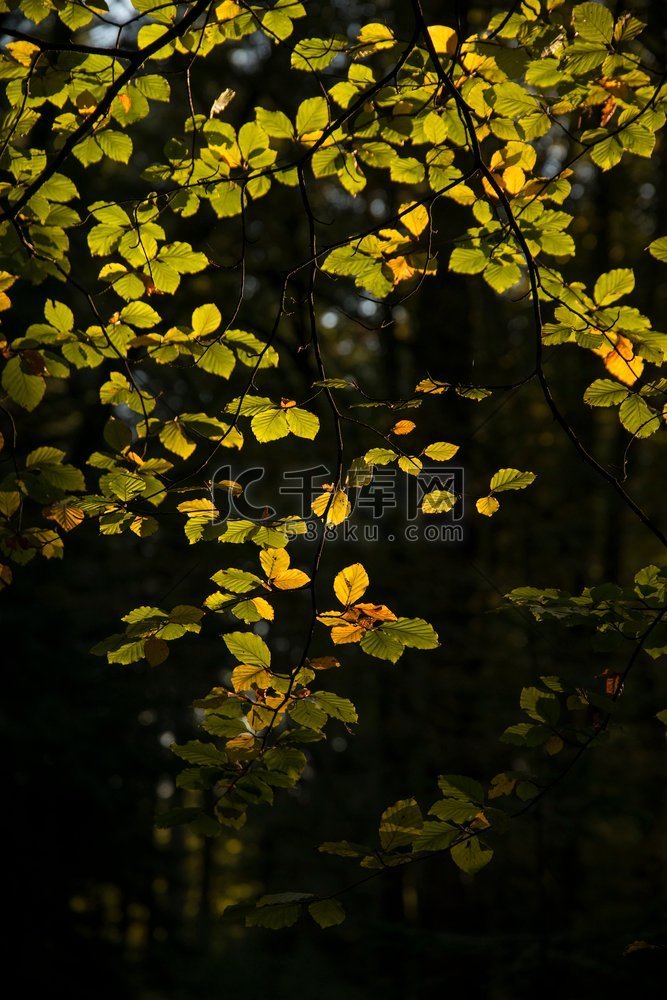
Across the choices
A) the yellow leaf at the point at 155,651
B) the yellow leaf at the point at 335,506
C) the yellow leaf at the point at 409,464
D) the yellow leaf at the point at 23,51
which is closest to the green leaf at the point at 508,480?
the yellow leaf at the point at 409,464

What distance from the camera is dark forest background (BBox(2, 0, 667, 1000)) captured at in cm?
505

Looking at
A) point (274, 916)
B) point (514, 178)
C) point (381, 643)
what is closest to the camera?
point (274, 916)

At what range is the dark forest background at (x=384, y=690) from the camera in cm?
505

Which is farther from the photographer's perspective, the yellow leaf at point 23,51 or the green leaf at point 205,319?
the green leaf at point 205,319

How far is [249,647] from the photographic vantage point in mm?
1635

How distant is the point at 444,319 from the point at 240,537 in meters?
5.78

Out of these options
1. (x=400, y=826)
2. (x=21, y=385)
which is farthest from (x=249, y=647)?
(x=21, y=385)

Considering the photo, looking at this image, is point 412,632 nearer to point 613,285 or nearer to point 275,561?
point 275,561

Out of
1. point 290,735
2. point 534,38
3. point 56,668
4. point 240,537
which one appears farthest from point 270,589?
point 56,668

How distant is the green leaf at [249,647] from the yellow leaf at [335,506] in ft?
0.99

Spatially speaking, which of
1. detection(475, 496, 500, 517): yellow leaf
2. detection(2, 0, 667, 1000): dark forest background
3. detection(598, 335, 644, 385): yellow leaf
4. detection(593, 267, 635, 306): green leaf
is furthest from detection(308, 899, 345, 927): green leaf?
detection(2, 0, 667, 1000): dark forest background

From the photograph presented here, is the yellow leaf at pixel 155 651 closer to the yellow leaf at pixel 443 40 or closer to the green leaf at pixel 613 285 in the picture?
the green leaf at pixel 613 285

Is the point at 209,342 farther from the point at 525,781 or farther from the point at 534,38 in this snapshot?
the point at 525,781

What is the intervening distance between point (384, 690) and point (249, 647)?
17.1ft
